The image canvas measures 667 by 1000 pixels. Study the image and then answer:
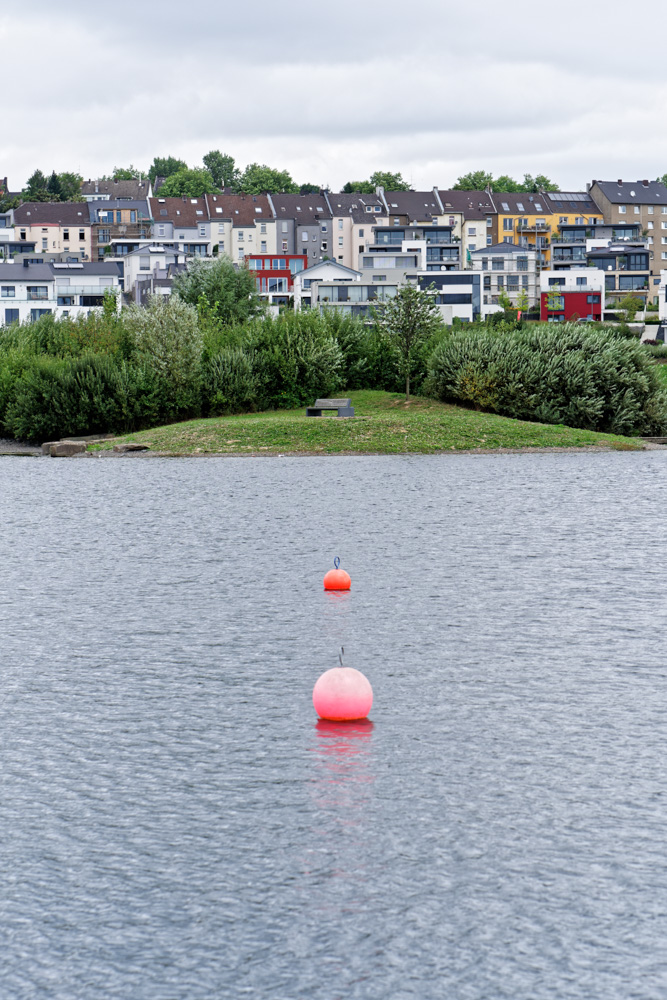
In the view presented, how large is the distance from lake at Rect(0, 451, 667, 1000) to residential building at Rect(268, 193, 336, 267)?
160m

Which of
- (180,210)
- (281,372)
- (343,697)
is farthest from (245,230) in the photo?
(343,697)

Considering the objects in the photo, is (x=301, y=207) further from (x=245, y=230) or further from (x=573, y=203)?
(x=573, y=203)

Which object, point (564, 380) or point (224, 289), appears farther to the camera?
point (224, 289)

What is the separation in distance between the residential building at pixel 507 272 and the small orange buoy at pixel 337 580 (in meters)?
149

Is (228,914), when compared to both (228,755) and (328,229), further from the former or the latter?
(328,229)

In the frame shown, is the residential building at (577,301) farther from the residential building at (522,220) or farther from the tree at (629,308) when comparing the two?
the residential building at (522,220)

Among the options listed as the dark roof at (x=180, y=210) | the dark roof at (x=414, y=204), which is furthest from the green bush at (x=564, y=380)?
the dark roof at (x=180, y=210)

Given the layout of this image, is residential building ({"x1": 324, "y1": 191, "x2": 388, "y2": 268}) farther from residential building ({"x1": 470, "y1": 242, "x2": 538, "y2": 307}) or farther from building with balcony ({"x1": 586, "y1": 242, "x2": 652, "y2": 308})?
building with balcony ({"x1": 586, "y1": 242, "x2": 652, "y2": 308})

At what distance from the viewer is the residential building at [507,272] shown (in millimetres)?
162875

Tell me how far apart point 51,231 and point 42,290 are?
58.7 m

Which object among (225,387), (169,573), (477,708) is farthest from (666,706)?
(225,387)

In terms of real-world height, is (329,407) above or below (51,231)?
below

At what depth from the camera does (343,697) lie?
1051 centimetres

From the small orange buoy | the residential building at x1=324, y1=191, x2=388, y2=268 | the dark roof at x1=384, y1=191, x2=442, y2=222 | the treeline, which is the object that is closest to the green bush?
the treeline
